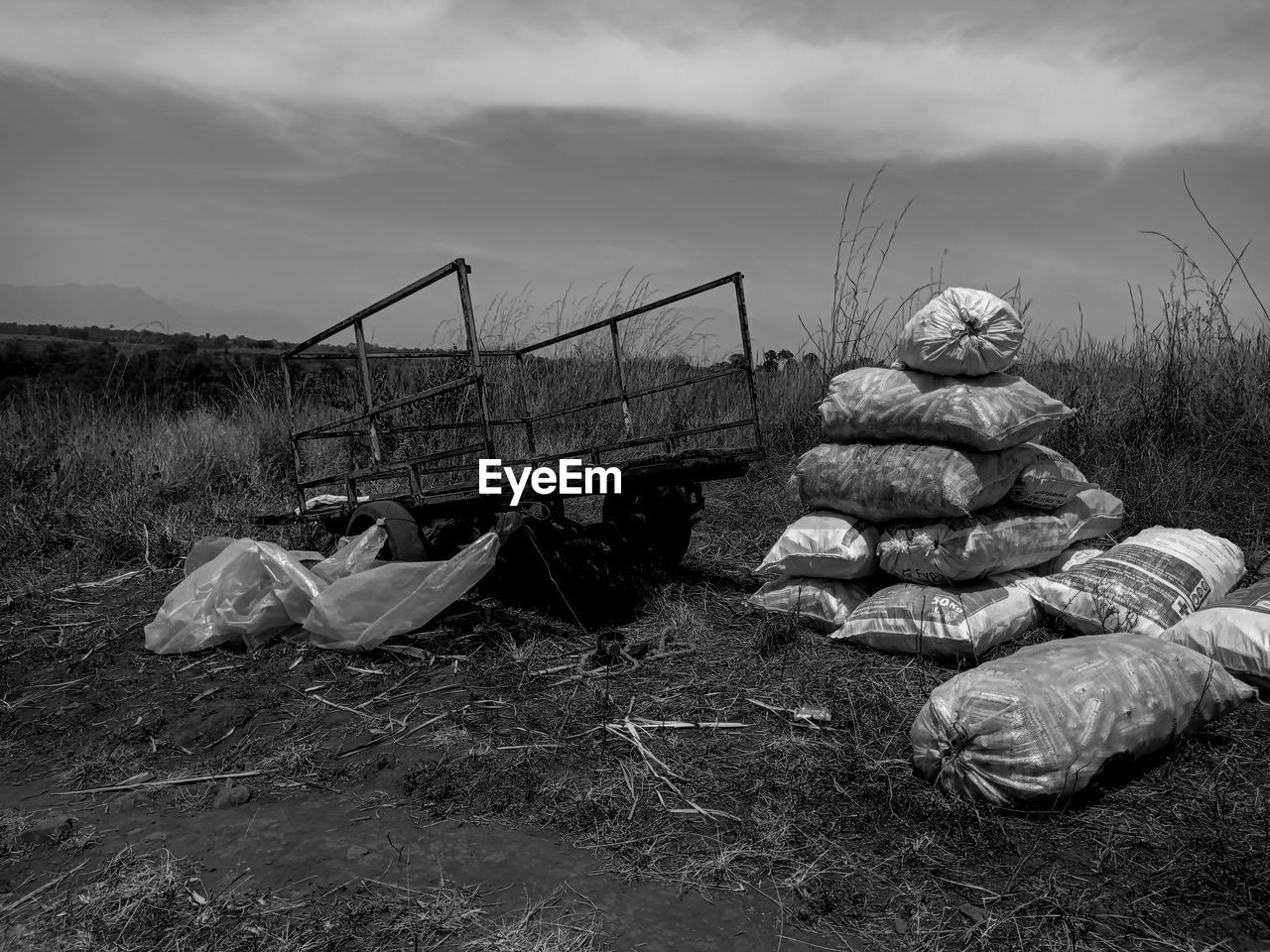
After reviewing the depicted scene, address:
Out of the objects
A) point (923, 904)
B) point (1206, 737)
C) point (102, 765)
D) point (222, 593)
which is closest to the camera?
point (923, 904)

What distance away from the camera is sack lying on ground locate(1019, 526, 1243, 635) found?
3.37m

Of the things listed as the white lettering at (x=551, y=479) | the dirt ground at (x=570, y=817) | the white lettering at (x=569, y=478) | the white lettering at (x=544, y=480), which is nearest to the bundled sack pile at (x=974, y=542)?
the dirt ground at (x=570, y=817)

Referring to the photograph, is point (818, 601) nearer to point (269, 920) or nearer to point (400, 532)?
point (400, 532)

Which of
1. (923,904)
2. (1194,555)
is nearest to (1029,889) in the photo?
(923,904)

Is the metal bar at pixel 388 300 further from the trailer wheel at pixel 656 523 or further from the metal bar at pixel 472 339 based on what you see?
the trailer wheel at pixel 656 523

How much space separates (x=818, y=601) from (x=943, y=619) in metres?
0.60

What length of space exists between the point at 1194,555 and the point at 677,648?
2.16 metres

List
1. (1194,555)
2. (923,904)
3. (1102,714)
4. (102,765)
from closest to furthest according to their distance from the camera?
(923,904), (1102,714), (102,765), (1194,555)

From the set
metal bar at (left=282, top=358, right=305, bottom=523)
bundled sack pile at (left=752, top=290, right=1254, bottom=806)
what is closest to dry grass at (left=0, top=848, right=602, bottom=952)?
bundled sack pile at (left=752, top=290, right=1254, bottom=806)

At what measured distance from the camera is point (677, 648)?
Result: 12.4ft

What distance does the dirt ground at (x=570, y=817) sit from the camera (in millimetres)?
1956

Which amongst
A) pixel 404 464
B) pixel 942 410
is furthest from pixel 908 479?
pixel 404 464

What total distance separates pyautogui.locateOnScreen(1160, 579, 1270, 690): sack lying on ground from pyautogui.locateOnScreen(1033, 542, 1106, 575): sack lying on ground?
→ 0.73 meters

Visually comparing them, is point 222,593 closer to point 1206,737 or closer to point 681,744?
point 681,744
